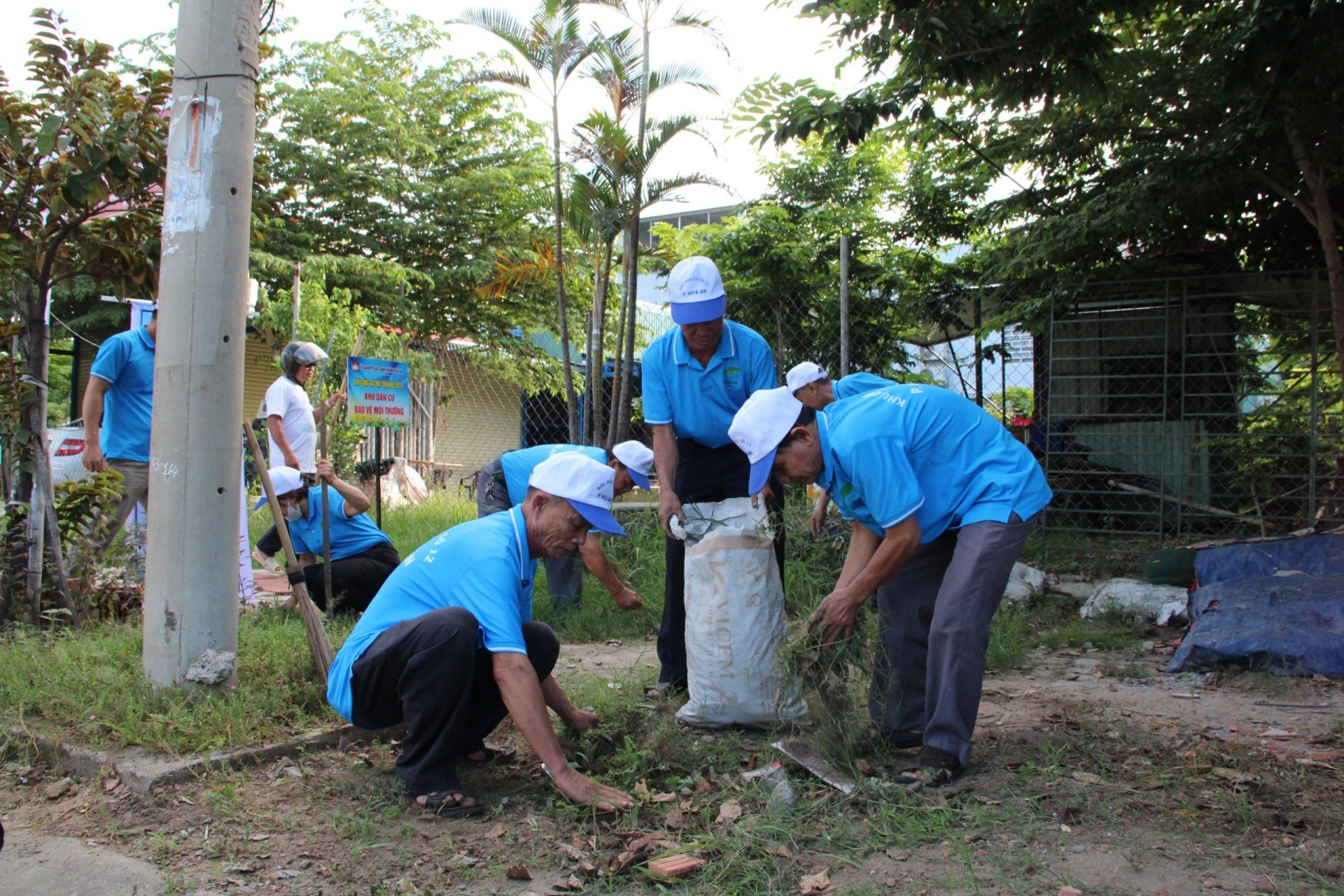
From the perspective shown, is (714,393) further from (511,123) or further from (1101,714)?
(511,123)

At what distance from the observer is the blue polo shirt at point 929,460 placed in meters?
2.97

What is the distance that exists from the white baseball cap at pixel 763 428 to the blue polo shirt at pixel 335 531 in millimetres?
2896

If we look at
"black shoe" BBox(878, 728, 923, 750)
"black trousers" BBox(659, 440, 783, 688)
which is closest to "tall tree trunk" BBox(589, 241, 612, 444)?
Result: "black trousers" BBox(659, 440, 783, 688)

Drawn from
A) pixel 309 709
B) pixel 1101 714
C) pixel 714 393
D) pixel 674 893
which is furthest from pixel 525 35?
pixel 674 893

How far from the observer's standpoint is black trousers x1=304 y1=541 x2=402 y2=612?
Answer: 5059 millimetres

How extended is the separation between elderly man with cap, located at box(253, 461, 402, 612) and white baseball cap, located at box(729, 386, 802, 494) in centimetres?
274

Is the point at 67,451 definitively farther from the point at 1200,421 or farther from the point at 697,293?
the point at 1200,421

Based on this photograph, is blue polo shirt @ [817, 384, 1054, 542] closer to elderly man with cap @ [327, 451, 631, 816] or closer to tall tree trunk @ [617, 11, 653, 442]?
elderly man with cap @ [327, 451, 631, 816]

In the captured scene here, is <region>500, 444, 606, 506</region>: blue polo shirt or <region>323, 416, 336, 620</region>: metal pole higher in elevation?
<region>500, 444, 606, 506</region>: blue polo shirt

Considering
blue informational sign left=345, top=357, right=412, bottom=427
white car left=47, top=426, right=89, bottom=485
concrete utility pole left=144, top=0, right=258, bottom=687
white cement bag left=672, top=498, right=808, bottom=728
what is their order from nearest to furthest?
white cement bag left=672, top=498, right=808, bottom=728 < concrete utility pole left=144, top=0, right=258, bottom=687 < blue informational sign left=345, top=357, right=412, bottom=427 < white car left=47, top=426, right=89, bottom=485

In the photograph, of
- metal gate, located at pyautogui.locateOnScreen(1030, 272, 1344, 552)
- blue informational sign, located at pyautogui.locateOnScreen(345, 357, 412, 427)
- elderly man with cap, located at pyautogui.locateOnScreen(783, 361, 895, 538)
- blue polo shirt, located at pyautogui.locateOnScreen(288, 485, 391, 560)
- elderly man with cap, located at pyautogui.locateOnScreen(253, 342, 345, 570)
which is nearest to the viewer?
elderly man with cap, located at pyautogui.locateOnScreen(783, 361, 895, 538)

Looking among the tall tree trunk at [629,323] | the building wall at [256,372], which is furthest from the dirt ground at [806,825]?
the building wall at [256,372]

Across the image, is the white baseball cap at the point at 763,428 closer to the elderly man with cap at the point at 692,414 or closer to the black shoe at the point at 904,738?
the elderly man with cap at the point at 692,414

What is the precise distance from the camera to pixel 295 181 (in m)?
16.6
